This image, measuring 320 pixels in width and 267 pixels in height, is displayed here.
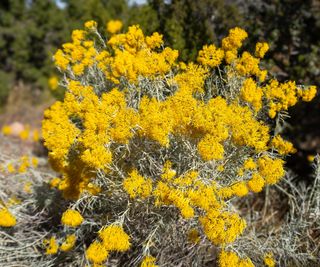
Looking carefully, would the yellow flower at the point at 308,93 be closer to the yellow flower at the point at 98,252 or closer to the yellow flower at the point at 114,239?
the yellow flower at the point at 114,239

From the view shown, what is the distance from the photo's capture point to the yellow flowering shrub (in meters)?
2.54

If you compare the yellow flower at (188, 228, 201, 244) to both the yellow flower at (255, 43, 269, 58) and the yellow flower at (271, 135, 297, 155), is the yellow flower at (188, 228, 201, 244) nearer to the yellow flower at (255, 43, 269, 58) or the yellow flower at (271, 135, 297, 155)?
the yellow flower at (271, 135, 297, 155)

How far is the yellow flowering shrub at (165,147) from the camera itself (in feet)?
8.34

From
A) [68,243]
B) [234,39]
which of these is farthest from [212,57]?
[68,243]

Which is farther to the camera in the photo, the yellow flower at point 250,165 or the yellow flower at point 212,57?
the yellow flower at point 212,57

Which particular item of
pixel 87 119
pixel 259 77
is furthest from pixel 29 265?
pixel 259 77

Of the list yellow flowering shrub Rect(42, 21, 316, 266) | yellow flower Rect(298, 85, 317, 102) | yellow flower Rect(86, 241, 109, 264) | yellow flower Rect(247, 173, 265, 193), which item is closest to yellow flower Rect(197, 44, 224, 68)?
yellow flowering shrub Rect(42, 21, 316, 266)

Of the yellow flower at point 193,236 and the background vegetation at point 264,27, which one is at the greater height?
the background vegetation at point 264,27

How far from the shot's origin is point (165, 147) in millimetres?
2979

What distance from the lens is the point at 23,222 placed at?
383 cm

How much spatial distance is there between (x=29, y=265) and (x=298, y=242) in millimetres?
2136

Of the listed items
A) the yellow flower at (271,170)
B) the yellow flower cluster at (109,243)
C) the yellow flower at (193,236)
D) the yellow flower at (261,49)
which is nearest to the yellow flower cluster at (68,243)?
the yellow flower cluster at (109,243)

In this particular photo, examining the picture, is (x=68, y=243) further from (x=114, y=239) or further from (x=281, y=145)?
(x=281, y=145)

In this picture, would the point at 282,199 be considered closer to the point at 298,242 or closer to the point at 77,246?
the point at 298,242
